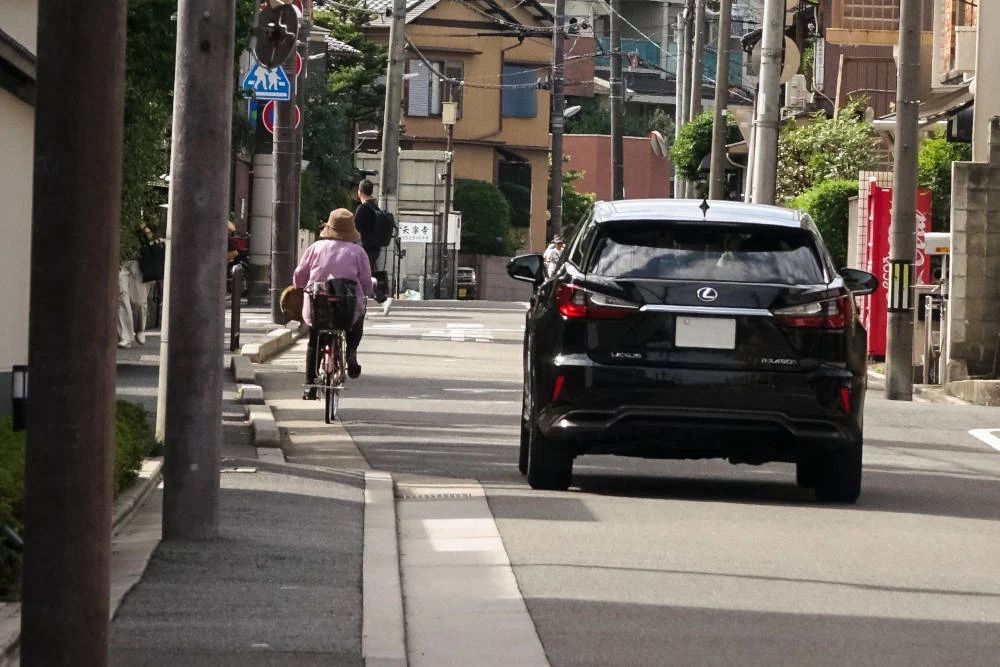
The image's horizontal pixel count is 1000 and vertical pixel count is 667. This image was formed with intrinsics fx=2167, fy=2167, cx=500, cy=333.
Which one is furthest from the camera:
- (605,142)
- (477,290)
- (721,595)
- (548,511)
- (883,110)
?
(605,142)

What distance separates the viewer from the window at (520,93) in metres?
77.4

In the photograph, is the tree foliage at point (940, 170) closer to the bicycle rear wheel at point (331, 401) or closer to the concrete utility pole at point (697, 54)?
the concrete utility pole at point (697, 54)

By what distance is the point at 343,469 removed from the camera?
42.2ft

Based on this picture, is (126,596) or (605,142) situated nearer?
(126,596)

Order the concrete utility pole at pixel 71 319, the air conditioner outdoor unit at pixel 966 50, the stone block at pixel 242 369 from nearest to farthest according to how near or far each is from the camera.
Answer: the concrete utility pole at pixel 71 319 → the stone block at pixel 242 369 → the air conditioner outdoor unit at pixel 966 50

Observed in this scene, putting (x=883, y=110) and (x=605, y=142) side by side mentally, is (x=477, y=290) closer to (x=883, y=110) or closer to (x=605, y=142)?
(x=605, y=142)

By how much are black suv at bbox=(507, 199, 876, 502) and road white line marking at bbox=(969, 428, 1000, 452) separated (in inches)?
194

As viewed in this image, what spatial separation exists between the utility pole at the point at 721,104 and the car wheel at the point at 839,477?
26.7 meters

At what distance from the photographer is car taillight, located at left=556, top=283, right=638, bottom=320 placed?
1147 cm

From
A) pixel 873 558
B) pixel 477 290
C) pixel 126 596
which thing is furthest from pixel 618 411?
pixel 477 290

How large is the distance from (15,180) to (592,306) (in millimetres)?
3890

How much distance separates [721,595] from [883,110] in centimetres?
4147

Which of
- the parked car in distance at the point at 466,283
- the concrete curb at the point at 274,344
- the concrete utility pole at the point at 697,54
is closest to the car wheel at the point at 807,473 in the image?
the concrete curb at the point at 274,344

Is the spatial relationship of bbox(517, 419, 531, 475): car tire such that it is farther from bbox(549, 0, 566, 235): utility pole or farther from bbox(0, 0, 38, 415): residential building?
bbox(549, 0, 566, 235): utility pole
